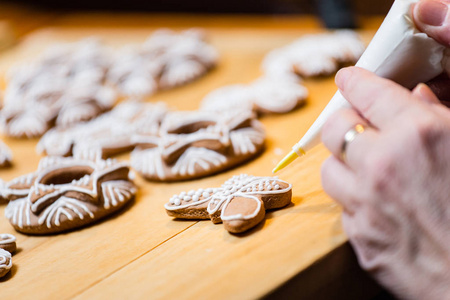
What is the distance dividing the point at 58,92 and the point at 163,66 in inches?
16.2

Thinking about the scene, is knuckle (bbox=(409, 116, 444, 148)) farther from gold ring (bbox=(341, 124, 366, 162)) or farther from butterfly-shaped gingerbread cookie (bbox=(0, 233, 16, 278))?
butterfly-shaped gingerbread cookie (bbox=(0, 233, 16, 278))

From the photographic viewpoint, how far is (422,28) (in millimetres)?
785

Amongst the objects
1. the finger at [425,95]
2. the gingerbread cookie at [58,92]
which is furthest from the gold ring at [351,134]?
the gingerbread cookie at [58,92]

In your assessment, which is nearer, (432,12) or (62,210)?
(432,12)

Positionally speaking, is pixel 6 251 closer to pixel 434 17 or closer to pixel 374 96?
pixel 374 96

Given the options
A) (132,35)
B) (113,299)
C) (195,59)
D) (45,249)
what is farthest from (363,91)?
(132,35)

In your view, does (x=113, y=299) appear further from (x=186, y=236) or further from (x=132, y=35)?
(x=132, y=35)

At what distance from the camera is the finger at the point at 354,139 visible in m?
0.69

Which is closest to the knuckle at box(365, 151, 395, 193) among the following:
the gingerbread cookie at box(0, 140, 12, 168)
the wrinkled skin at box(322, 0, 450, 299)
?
the wrinkled skin at box(322, 0, 450, 299)

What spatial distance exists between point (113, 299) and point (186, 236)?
0.64ft

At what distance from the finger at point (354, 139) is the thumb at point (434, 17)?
18 cm

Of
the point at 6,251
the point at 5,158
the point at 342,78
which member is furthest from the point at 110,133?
the point at 342,78

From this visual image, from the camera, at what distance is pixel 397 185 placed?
0.67 meters

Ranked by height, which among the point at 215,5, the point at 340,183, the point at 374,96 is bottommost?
the point at 215,5
